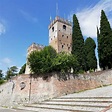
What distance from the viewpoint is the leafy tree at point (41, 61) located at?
671 inches

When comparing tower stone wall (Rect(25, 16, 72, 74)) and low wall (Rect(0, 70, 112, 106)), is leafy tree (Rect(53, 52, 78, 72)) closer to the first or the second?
low wall (Rect(0, 70, 112, 106))

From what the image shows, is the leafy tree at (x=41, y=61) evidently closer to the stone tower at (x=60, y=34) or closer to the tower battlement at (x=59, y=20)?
the stone tower at (x=60, y=34)

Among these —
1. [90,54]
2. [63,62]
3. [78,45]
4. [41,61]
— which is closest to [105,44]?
[90,54]

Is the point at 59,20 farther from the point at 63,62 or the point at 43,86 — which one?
the point at 43,86

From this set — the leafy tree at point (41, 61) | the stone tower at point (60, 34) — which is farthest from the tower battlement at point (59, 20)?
the leafy tree at point (41, 61)

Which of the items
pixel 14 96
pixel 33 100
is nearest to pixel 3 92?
pixel 14 96

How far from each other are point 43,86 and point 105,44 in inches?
441

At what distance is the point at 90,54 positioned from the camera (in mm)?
26453

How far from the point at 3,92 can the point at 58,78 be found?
878 centimetres

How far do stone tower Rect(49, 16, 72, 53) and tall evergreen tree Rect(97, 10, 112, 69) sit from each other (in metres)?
10.7

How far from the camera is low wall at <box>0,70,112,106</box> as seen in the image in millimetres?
16391

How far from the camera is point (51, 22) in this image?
37.2 m

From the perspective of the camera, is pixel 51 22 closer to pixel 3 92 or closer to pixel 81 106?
pixel 3 92

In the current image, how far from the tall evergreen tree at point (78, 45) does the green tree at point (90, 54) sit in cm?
152
